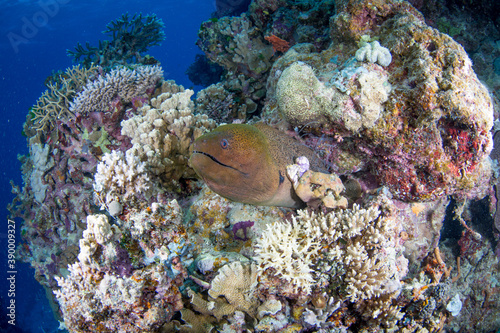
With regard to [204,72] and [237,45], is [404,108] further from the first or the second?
[204,72]

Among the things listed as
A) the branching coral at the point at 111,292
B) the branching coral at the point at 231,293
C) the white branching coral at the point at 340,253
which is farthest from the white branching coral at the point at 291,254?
the branching coral at the point at 111,292

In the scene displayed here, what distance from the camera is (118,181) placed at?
324 cm

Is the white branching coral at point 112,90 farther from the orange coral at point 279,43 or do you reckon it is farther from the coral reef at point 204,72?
the coral reef at point 204,72

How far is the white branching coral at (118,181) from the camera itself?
326cm

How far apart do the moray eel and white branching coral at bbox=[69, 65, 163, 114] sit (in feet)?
12.4

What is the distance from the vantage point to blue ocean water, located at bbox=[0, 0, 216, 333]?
22.1 meters

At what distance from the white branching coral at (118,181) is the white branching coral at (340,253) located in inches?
70.9

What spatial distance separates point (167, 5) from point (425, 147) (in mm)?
63245

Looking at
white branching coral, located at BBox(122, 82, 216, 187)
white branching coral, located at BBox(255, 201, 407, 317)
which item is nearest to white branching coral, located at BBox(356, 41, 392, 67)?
white branching coral, located at BBox(255, 201, 407, 317)

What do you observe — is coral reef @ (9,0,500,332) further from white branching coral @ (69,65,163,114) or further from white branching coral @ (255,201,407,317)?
white branching coral @ (69,65,163,114)

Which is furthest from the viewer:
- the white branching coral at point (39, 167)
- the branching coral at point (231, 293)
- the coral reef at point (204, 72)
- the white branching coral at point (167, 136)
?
the coral reef at point (204, 72)

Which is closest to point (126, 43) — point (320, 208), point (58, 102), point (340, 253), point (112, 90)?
point (58, 102)

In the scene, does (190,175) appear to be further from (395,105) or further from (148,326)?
(395,105)

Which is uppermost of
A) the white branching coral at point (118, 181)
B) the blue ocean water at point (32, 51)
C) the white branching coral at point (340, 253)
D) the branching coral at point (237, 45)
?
the blue ocean water at point (32, 51)
